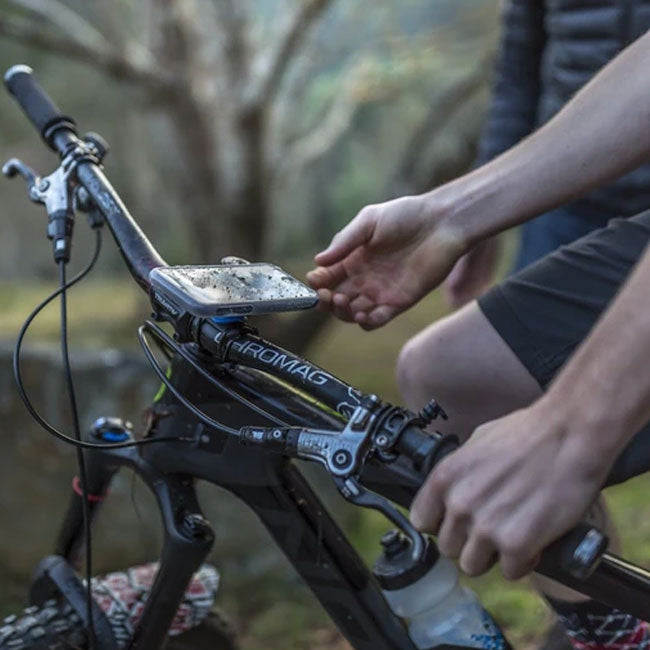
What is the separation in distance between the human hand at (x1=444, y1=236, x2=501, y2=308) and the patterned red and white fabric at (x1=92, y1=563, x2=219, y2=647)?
0.89 m

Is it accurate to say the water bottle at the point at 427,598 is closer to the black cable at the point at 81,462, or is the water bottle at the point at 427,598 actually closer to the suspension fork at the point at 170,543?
the suspension fork at the point at 170,543

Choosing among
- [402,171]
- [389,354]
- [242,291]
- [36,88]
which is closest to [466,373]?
[242,291]

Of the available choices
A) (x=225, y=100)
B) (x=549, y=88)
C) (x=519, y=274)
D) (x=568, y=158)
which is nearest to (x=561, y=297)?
(x=519, y=274)

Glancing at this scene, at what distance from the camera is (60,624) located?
57.0 inches

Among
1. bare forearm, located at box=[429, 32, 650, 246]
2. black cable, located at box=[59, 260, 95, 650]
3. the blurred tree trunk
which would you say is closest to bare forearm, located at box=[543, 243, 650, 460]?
bare forearm, located at box=[429, 32, 650, 246]

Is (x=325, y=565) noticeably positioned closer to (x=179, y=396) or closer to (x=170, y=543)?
(x=170, y=543)

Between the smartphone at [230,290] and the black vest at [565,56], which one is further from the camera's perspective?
the black vest at [565,56]

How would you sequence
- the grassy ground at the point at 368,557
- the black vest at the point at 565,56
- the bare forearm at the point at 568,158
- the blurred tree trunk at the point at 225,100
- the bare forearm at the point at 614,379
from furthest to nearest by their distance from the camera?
1. the blurred tree trunk at the point at 225,100
2. the grassy ground at the point at 368,557
3. the black vest at the point at 565,56
4. the bare forearm at the point at 568,158
5. the bare forearm at the point at 614,379

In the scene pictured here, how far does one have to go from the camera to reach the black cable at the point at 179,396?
3.76 feet

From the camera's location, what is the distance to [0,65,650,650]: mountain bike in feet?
3.35

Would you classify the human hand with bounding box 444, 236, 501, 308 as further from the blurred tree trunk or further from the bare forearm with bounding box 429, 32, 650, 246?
the blurred tree trunk

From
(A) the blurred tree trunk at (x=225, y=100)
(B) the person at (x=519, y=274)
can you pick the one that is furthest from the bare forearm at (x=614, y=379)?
(A) the blurred tree trunk at (x=225, y=100)

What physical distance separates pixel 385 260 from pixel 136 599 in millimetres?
617

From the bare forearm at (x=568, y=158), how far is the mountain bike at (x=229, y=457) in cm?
36
